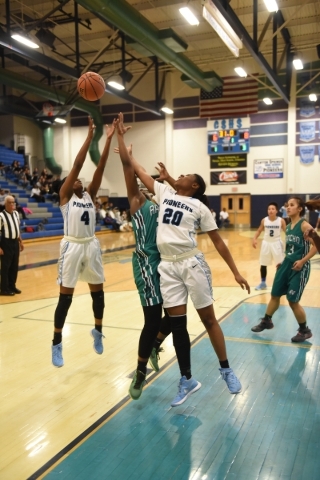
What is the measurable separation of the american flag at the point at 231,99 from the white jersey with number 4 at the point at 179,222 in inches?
920

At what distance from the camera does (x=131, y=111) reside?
92.9ft

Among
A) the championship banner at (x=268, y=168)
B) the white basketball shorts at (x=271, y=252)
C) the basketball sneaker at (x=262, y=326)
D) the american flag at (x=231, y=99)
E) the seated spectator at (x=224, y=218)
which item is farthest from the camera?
the seated spectator at (x=224, y=218)

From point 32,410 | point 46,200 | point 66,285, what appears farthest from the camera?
point 46,200

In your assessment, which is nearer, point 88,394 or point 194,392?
point 194,392

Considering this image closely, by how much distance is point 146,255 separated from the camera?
11.7ft

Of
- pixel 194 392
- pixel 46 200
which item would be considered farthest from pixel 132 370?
pixel 46 200

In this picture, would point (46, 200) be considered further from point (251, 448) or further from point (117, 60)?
point (251, 448)

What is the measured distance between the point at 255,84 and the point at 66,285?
23194mm

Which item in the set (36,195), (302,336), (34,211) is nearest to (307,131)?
(36,195)

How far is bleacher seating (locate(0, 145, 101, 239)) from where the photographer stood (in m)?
19.8

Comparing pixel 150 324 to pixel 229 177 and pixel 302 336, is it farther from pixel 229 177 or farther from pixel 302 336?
pixel 229 177

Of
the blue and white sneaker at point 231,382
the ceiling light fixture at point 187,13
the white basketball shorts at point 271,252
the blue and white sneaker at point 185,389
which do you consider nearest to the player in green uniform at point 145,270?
the blue and white sneaker at point 185,389

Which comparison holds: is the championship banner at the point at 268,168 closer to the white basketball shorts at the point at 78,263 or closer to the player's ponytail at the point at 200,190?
the white basketball shorts at the point at 78,263

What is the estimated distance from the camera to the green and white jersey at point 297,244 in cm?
509
